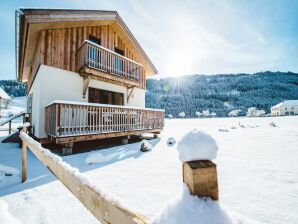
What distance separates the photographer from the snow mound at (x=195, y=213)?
0.73 metres

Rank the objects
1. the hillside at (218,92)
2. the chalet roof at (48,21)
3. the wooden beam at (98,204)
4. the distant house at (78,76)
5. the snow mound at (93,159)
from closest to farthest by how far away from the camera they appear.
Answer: the wooden beam at (98,204), the snow mound at (93,159), the distant house at (78,76), the chalet roof at (48,21), the hillside at (218,92)

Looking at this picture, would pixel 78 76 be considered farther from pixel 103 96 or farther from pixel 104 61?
pixel 103 96

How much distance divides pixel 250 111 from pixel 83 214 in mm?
74199

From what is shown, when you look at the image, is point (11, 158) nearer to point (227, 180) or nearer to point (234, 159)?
point (227, 180)

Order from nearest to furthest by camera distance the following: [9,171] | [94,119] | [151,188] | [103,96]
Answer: [151,188]
[9,171]
[94,119]
[103,96]

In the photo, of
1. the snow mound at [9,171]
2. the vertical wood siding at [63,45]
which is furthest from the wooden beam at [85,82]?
the snow mound at [9,171]

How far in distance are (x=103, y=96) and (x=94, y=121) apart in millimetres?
4032

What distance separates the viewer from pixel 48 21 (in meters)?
8.31

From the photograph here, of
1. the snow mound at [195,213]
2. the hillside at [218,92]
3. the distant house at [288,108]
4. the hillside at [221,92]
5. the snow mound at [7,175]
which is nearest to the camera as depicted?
the snow mound at [195,213]

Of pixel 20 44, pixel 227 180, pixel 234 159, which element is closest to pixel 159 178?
pixel 227 180

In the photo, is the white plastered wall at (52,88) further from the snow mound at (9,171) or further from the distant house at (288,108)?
the distant house at (288,108)

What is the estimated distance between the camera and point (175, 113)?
2534 inches

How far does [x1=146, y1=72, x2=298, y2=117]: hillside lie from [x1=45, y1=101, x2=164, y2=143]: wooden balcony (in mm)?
53156

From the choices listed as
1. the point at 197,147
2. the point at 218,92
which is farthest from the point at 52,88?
the point at 218,92
